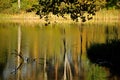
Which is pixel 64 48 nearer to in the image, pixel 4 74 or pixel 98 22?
pixel 4 74

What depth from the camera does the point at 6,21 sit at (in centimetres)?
4941

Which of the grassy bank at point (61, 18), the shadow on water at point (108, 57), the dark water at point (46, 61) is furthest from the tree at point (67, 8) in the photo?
the grassy bank at point (61, 18)

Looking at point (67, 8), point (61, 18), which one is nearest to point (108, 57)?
point (67, 8)

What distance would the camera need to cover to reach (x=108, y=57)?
2103 centimetres

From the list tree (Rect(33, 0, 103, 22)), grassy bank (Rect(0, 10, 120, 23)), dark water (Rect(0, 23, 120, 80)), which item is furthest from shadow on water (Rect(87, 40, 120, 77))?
grassy bank (Rect(0, 10, 120, 23))

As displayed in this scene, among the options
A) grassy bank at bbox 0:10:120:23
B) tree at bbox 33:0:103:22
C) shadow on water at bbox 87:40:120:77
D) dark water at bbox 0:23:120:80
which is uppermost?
tree at bbox 33:0:103:22

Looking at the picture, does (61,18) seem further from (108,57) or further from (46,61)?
(108,57)

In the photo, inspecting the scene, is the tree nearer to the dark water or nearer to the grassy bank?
the dark water

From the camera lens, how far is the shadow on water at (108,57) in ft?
63.4

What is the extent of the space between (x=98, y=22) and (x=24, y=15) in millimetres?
9218

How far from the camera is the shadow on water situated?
19312mm

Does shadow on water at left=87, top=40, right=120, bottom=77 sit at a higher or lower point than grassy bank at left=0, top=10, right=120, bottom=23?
lower

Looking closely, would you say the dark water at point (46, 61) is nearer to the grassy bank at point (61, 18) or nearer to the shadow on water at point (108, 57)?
the shadow on water at point (108, 57)

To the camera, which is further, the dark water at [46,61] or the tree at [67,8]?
the dark water at [46,61]
